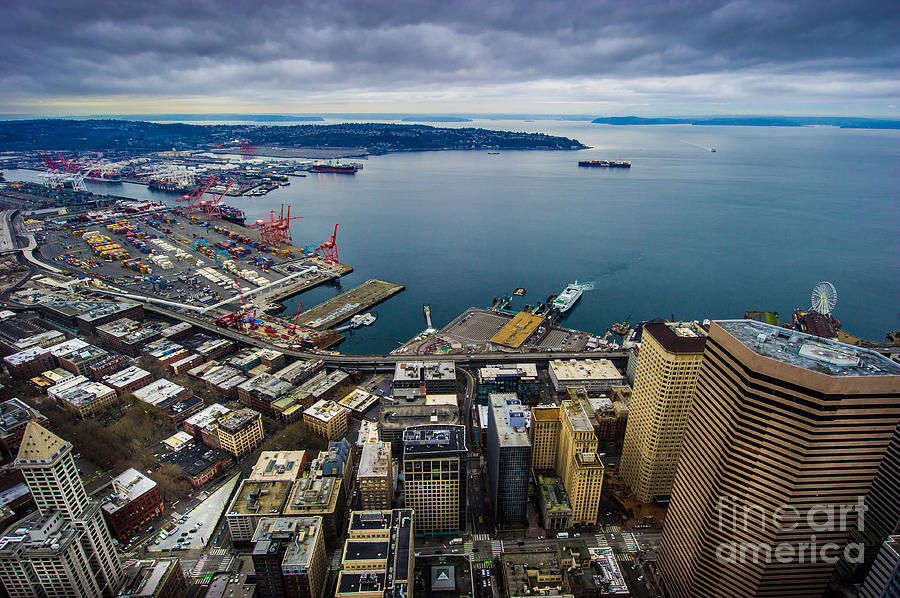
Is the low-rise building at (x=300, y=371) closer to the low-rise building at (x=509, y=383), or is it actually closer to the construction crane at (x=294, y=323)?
the construction crane at (x=294, y=323)

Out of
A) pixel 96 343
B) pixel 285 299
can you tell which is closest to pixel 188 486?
pixel 96 343

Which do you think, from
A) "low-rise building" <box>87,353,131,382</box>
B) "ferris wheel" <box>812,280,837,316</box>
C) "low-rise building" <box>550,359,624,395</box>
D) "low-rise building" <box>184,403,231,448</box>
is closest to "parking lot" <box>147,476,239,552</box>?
"low-rise building" <box>184,403,231,448</box>

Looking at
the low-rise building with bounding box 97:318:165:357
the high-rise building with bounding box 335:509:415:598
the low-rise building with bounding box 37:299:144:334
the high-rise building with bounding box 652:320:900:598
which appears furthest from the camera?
the low-rise building with bounding box 37:299:144:334

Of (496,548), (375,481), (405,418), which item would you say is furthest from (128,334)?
(496,548)

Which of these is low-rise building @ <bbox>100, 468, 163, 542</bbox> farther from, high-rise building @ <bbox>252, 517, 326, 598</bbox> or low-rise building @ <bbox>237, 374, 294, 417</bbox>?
low-rise building @ <bbox>237, 374, 294, 417</bbox>

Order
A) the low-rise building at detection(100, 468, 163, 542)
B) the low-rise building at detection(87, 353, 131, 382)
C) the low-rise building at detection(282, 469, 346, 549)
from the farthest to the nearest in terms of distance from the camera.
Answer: the low-rise building at detection(87, 353, 131, 382) < the low-rise building at detection(100, 468, 163, 542) < the low-rise building at detection(282, 469, 346, 549)

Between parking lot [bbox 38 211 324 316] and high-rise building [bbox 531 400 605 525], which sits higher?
high-rise building [bbox 531 400 605 525]

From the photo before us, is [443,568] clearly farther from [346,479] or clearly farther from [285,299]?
[285,299]
